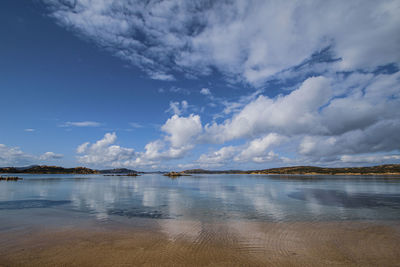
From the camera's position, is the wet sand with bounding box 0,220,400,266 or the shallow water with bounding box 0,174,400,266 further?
the shallow water with bounding box 0,174,400,266

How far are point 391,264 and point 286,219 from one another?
34.7 ft

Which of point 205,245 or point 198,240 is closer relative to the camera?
point 205,245

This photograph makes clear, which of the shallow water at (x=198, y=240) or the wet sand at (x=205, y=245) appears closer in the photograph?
the wet sand at (x=205, y=245)

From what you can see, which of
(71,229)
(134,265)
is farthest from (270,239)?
(71,229)

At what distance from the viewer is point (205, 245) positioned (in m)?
12.6

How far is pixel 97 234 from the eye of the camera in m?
14.9

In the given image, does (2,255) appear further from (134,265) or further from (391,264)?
(391,264)

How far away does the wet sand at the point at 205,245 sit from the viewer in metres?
10.2

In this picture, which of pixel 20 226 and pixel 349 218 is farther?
pixel 349 218

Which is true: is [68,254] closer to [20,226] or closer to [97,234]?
[97,234]

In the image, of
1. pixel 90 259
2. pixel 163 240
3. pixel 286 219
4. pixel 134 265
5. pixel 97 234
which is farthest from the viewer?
pixel 286 219

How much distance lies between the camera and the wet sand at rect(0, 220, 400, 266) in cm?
1025

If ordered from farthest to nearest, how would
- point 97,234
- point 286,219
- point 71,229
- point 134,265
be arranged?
point 286,219 < point 71,229 < point 97,234 < point 134,265

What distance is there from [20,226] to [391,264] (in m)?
25.5
